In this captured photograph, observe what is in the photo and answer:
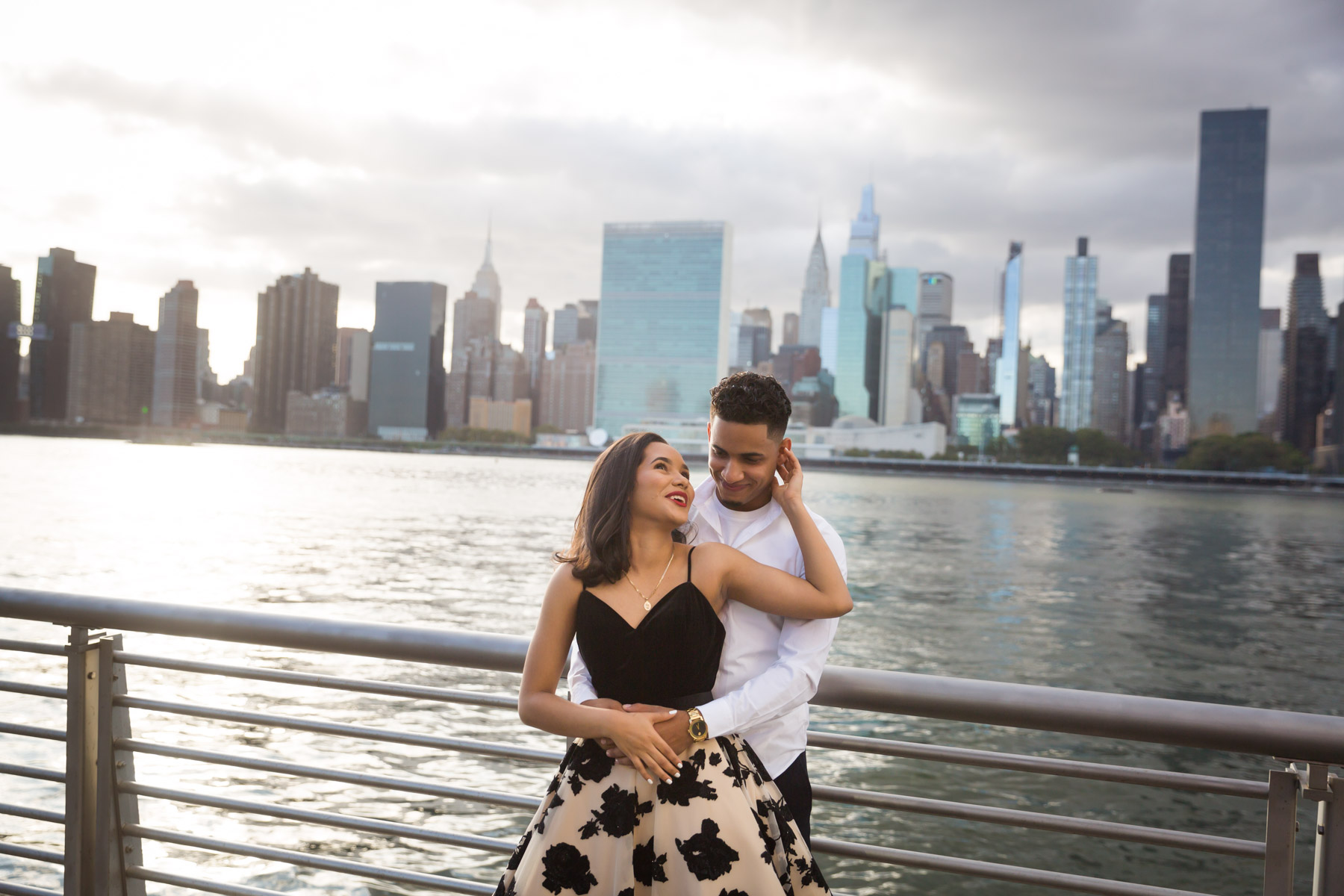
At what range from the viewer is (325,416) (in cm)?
16200

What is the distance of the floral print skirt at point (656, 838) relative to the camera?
70.5 inches

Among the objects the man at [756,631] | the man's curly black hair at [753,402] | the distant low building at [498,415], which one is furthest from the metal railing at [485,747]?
the distant low building at [498,415]

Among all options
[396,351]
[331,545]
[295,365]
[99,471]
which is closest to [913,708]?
[331,545]

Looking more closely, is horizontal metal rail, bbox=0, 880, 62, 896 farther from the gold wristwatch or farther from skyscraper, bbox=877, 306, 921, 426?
skyscraper, bbox=877, 306, 921, 426

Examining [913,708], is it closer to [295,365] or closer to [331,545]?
[331,545]

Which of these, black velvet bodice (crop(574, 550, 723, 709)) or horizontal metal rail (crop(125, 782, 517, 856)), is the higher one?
black velvet bodice (crop(574, 550, 723, 709))

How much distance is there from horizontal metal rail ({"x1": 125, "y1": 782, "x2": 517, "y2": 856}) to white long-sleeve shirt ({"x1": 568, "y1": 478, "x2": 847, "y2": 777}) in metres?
0.74

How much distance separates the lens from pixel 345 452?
144 meters

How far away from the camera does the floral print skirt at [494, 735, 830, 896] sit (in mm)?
1791

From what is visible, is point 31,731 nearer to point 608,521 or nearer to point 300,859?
point 300,859

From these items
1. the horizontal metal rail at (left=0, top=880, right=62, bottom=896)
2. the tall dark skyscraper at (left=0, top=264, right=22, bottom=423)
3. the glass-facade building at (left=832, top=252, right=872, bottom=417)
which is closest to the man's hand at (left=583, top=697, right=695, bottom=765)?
the horizontal metal rail at (left=0, top=880, right=62, bottom=896)

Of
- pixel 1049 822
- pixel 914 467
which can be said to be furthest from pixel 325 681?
pixel 914 467

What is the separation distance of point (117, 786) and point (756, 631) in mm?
1785

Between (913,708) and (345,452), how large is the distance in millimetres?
149647
